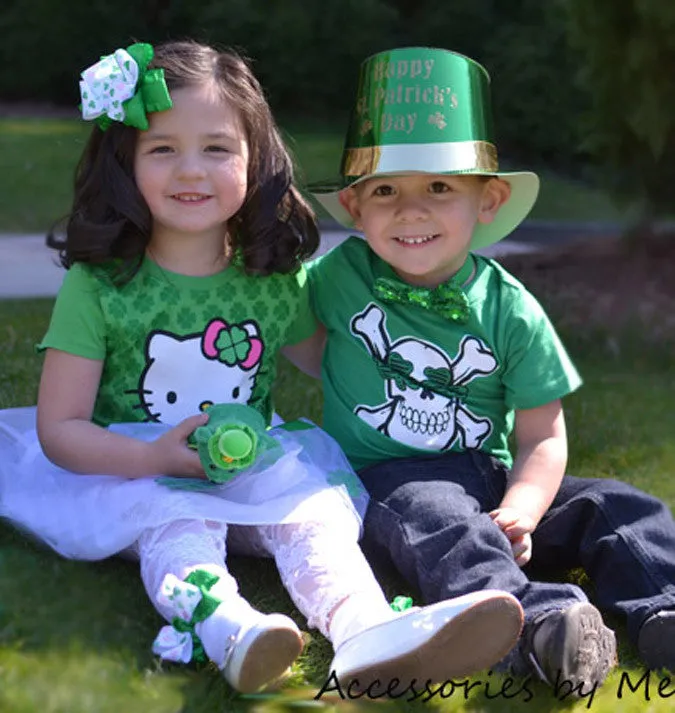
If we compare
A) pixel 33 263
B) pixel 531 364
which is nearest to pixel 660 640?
pixel 531 364

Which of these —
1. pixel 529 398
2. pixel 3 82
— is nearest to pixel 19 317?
pixel 529 398

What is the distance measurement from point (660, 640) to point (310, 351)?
1.27 m

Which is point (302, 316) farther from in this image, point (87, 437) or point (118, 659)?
point (118, 659)

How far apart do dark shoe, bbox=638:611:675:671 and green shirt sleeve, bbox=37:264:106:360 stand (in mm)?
1436

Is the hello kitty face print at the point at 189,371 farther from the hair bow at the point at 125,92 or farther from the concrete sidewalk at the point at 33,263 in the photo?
the concrete sidewalk at the point at 33,263

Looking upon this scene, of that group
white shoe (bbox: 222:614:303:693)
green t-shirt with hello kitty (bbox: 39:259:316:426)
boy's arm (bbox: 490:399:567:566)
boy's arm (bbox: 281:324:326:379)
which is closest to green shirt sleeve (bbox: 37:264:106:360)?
green t-shirt with hello kitty (bbox: 39:259:316:426)

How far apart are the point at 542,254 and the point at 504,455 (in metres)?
4.61

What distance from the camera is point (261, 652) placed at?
2320 millimetres

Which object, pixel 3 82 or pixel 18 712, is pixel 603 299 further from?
pixel 3 82

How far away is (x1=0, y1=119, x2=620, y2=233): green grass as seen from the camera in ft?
33.9

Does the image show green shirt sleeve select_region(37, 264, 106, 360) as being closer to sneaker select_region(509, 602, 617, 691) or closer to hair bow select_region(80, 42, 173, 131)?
hair bow select_region(80, 42, 173, 131)

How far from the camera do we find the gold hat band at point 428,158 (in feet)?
10.1

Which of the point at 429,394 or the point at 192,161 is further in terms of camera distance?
the point at 429,394

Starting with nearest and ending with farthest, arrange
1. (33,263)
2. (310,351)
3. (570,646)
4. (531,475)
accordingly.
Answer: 1. (570,646)
2. (531,475)
3. (310,351)
4. (33,263)
